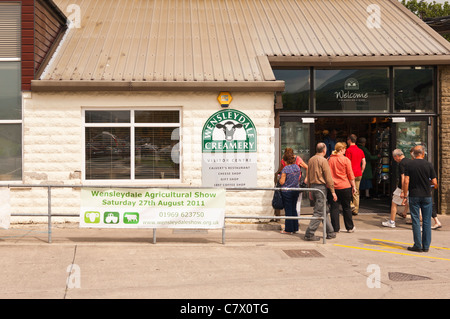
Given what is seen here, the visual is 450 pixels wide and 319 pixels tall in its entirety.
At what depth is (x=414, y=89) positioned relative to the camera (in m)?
11.9

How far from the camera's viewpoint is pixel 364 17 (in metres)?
13.3

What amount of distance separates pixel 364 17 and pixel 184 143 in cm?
655

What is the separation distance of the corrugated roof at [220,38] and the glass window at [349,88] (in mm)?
546

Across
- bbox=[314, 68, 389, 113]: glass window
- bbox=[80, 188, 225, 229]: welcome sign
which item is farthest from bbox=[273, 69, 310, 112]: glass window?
bbox=[80, 188, 225, 229]: welcome sign

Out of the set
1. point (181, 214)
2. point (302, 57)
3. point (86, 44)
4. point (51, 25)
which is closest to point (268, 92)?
point (302, 57)

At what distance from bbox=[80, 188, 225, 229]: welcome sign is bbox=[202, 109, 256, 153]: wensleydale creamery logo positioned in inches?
83.3

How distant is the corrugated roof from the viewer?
10.8m

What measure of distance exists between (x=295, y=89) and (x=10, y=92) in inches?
254

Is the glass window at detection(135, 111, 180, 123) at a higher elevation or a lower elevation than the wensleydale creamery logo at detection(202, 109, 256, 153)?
higher

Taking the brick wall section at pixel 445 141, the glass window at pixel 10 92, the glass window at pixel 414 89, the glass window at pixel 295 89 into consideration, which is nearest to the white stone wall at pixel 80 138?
the glass window at pixel 10 92

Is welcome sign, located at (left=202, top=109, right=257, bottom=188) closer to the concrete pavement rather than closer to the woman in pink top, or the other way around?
the concrete pavement

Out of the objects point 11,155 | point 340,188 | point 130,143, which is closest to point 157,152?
point 130,143

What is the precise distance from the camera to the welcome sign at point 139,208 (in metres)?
8.58

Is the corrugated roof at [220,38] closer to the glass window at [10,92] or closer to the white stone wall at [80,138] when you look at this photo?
the white stone wall at [80,138]
